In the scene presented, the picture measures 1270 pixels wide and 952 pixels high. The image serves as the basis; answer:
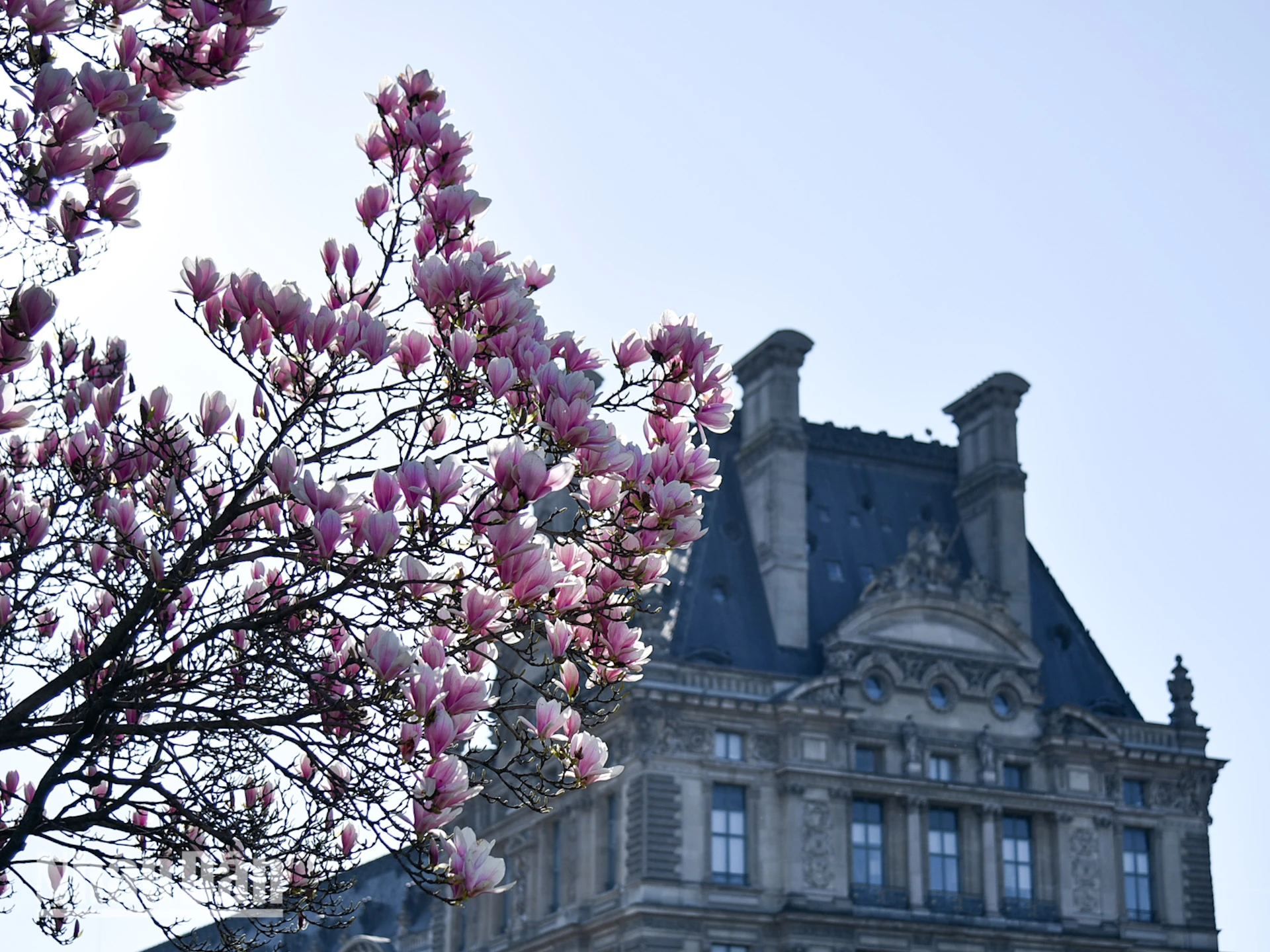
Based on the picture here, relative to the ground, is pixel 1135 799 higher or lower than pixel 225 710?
higher

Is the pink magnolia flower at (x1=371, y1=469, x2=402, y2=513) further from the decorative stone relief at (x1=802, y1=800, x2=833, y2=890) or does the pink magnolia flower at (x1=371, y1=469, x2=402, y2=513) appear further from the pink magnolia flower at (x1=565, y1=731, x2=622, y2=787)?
the decorative stone relief at (x1=802, y1=800, x2=833, y2=890)

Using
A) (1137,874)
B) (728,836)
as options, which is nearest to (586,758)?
(728,836)

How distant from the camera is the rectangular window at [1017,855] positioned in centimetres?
4603

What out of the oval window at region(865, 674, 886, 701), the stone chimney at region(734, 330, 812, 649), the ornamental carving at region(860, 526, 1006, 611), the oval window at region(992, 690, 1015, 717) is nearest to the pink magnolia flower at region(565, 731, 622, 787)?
the ornamental carving at region(860, 526, 1006, 611)

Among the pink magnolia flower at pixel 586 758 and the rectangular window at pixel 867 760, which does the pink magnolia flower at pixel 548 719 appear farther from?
the rectangular window at pixel 867 760

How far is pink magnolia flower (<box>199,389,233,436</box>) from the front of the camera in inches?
361

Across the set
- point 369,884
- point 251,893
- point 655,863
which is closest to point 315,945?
A: point 369,884

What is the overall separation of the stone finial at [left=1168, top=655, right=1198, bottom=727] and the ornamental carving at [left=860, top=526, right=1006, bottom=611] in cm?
699

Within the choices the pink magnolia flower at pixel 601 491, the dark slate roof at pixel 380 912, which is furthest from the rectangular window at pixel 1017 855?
the pink magnolia flower at pixel 601 491

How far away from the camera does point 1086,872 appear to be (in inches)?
1842

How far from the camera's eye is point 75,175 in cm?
810

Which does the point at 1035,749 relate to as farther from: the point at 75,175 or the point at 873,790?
the point at 75,175

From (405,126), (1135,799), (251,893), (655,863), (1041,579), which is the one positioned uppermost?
(1041,579)

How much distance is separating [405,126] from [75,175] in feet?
5.80
